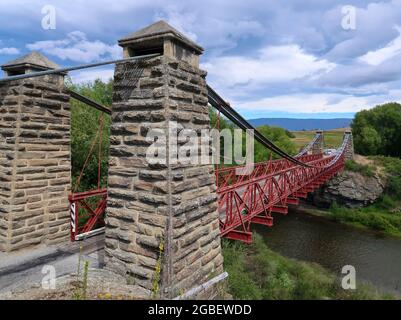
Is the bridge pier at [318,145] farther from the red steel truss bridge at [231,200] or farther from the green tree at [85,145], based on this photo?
the green tree at [85,145]

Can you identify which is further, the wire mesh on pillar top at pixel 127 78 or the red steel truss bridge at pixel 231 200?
the red steel truss bridge at pixel 231 200

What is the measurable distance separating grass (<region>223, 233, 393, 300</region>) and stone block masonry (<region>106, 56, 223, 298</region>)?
233 cm

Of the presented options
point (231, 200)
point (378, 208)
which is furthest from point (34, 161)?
point (378, 208)

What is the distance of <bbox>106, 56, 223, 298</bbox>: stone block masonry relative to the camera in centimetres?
A: 451

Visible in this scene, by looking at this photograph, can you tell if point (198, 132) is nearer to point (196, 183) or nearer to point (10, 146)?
point (196, 183)

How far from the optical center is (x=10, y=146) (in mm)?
6695

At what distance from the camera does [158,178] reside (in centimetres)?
454

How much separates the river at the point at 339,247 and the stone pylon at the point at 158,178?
13.3m

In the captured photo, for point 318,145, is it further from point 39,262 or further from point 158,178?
point 158,178

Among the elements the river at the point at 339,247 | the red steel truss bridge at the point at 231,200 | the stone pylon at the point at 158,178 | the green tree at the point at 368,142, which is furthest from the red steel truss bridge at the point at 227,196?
the green tree at the point at 368,142

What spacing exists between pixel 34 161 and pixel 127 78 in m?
3.45

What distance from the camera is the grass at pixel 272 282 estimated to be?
289 inches
